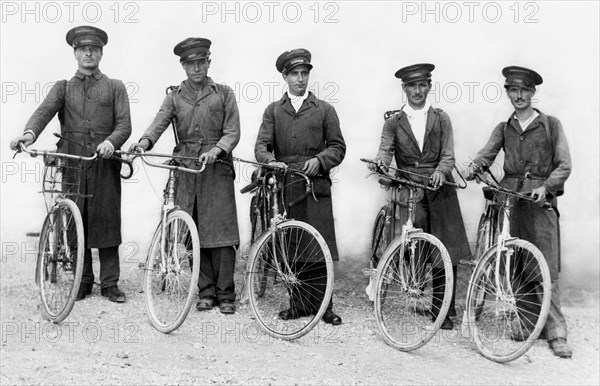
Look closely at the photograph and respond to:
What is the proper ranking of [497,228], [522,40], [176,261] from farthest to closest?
1. [522,40]
2. [497,228]
3. [176,261]

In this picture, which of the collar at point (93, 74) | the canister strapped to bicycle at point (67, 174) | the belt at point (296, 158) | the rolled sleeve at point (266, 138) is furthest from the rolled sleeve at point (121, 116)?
the belt at point (296, 158)

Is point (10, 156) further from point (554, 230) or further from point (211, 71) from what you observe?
point (554, 230)

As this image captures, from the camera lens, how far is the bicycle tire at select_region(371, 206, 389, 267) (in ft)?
20.2

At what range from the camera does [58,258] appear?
18.2 feet

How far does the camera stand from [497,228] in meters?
5.68

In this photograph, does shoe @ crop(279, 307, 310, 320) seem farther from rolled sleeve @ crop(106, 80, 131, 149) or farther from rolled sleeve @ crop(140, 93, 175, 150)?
rolled sleeve @ crop(106, 80, 131, 149)

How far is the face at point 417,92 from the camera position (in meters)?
5.68

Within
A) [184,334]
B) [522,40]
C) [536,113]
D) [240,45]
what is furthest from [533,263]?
[240,45]

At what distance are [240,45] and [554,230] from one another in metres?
3.34

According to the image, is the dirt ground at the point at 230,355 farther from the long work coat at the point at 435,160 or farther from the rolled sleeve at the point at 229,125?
the rolled sleeve at the point at 229,125

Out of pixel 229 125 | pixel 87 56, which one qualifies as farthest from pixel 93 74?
pixel 229 125

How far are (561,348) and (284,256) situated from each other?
2.20 meters

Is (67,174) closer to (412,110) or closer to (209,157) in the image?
(209,157)

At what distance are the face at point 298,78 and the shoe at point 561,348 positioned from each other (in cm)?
276
